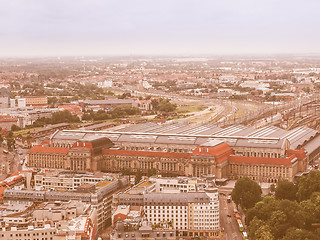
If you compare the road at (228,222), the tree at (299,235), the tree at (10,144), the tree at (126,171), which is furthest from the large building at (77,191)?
the tree at (10,144)

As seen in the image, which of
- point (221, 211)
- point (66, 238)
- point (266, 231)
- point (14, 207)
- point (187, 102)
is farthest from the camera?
point (187, 102)

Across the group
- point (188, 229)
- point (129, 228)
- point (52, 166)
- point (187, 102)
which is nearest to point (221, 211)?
point (188, 229)

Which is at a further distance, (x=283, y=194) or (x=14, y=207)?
(x=283, y=194)

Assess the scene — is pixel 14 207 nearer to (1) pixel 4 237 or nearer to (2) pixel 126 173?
(1) pixel 4 237

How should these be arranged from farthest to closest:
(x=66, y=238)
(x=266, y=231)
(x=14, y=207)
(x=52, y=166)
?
(x=52, y=166) → (x=14, y=207) → (x=266, y=231) → (x=66, y=238)

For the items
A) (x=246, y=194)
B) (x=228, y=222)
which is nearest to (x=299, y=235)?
(x=228, y=222)

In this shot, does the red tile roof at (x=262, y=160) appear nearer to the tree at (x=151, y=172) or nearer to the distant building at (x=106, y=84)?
the tree at (x=151, y=172)
